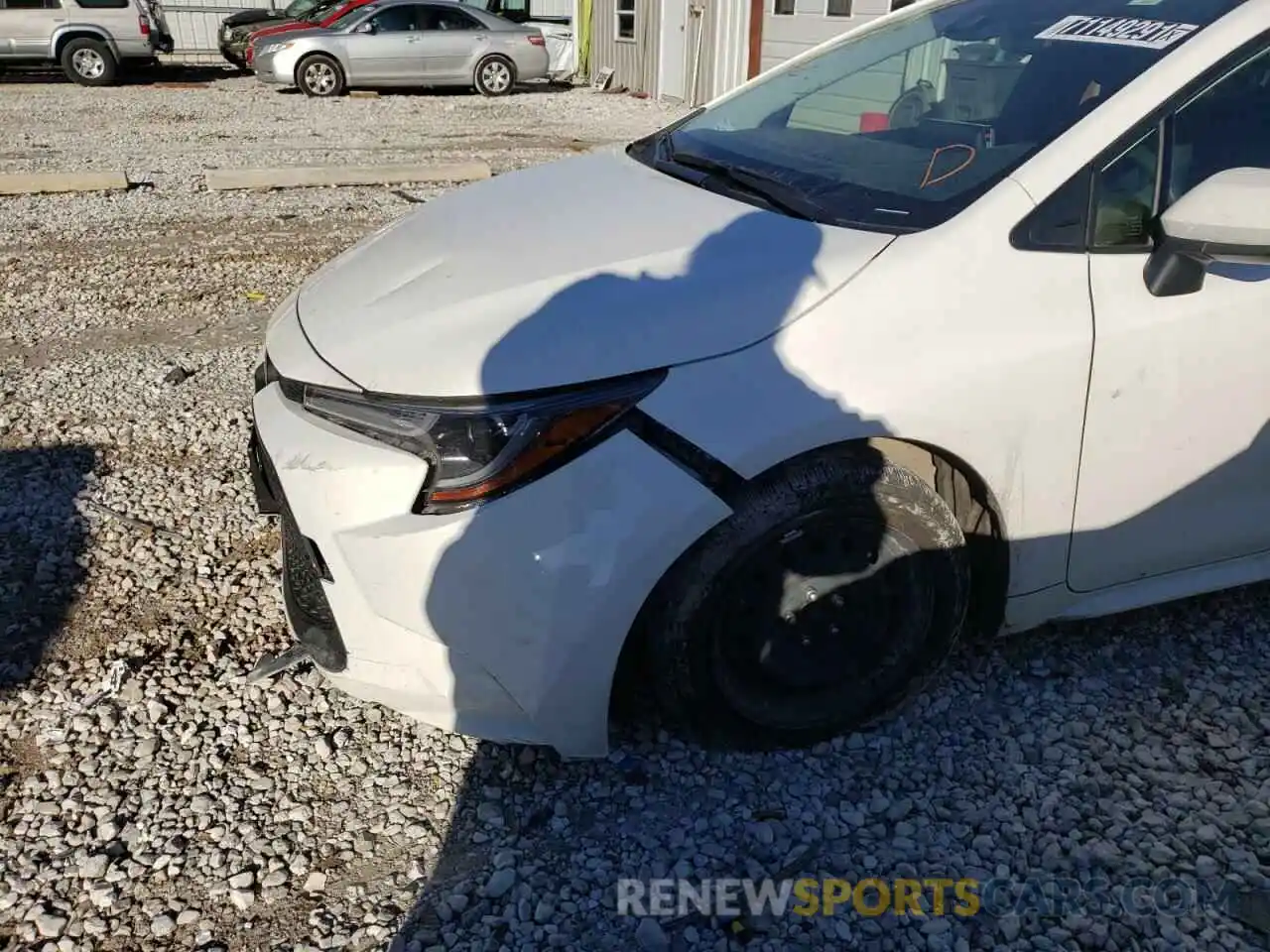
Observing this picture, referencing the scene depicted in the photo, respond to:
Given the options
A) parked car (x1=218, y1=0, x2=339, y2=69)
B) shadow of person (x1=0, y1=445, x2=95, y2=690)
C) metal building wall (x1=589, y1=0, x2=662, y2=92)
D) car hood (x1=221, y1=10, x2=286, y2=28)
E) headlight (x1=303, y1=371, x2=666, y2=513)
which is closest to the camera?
headlight (x1=303, y1=371, x2=666, y2=513)

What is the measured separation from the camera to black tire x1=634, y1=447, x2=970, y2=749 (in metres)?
2.21

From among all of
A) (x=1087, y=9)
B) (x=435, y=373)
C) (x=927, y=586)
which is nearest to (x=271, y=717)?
(x=435, y=373)

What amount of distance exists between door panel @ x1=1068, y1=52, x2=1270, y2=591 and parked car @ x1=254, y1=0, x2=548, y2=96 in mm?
15871

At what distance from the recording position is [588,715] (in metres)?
2.24

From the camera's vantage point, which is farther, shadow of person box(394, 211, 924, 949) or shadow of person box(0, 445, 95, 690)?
shadow of person box(0, 445, 95, 690)

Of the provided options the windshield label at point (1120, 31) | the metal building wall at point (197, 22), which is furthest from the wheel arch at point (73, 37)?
the windshield label at point (1120, 31)

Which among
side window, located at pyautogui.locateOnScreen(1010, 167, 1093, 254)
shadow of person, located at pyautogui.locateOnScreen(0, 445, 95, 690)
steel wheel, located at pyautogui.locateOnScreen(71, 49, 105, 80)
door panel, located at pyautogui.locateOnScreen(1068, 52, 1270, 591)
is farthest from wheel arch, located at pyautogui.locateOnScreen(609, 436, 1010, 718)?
steel wheel, located at pyautogui.locateOnScreen(71, 49, 105, 80)

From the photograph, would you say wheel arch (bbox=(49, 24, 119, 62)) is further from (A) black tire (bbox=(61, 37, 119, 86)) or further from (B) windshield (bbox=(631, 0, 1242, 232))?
(B) windshield (bbox=(631, 0, 1242, 232))

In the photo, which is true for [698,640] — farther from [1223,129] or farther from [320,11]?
[320,11]

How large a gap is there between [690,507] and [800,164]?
119cm

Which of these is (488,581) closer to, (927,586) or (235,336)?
(927,586)

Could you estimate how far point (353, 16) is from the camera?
631 inches

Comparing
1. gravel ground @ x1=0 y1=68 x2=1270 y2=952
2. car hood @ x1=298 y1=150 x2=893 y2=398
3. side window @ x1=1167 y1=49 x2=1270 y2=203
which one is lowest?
gravel ground @ x1=0 y1=68 x2=1270 y2=952

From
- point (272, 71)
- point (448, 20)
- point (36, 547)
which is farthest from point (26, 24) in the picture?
point (36, 547)
